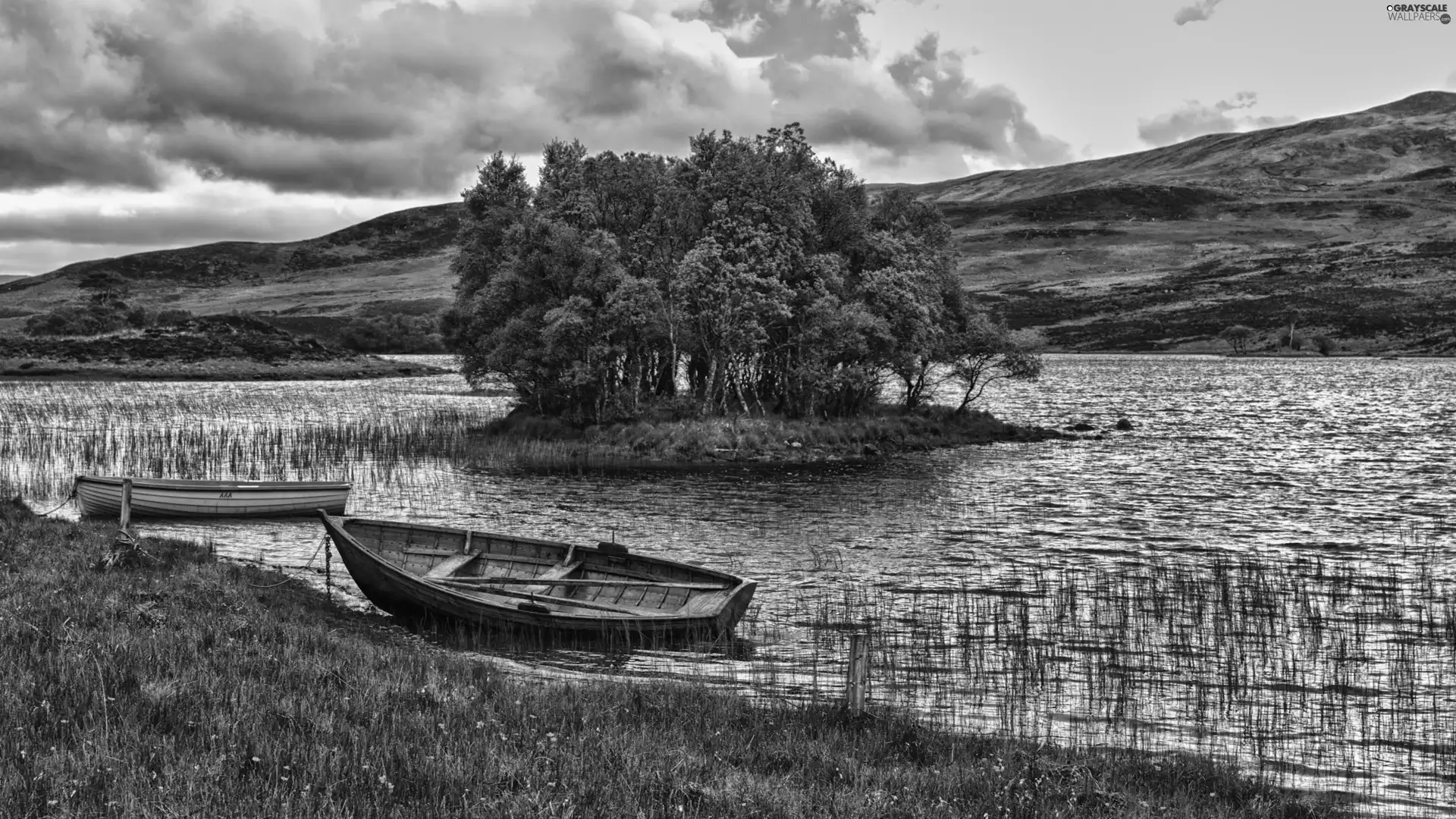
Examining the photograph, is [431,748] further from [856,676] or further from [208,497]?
[208,497]

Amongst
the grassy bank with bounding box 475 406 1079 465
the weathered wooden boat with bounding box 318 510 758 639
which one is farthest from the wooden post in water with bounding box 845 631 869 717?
the grassy bank with bounding box 475 406 1079 465

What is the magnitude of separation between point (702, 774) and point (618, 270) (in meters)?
47.9

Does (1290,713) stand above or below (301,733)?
below

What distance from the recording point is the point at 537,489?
46.2m

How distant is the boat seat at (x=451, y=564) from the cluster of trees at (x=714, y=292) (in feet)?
100.0

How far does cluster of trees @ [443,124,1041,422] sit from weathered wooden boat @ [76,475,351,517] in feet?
67.5

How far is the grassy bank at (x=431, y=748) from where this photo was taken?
30.6 feet

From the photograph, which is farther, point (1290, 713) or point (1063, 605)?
point (1063, 605)

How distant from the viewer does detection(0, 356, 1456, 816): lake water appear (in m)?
16.9

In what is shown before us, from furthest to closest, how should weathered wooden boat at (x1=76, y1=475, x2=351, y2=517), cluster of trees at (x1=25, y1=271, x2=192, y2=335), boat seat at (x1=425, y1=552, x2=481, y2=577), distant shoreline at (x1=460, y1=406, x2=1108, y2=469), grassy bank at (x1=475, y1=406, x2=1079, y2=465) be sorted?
cluster of trees at (x1=25, y1=271, x2=192, y2=335), grassy bank at (x1=475, y1=406, x2=1079, y2=465), distant shoreline at (x1=460, y1=406, x2=1108, y2=469), weathered wooden boat at (x1=76, y1=475, x2=351, y2=517), boat seat at (x1=425, y1=552, x2=481, y2=577)

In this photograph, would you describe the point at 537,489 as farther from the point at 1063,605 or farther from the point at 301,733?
the point at 301,733

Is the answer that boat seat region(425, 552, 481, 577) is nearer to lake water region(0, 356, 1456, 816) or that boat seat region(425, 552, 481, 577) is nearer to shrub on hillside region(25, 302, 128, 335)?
lake water region(0, 356, 1456, 816)

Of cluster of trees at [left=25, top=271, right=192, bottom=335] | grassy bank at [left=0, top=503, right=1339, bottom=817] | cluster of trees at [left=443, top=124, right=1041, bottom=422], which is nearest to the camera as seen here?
grassy bank at [left=0, top=503, right=1339, bottom=817]

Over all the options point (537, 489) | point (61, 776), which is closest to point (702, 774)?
point (61, 776)
